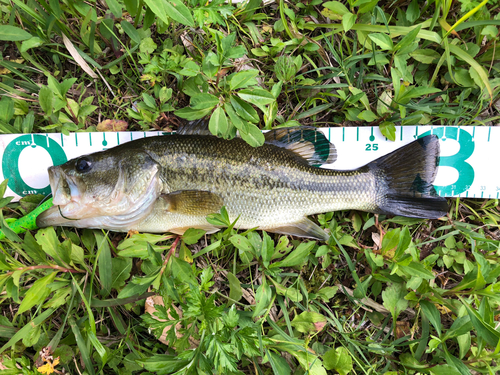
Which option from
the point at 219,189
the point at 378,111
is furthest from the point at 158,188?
the point at 378,111

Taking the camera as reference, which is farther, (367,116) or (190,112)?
(367,116)

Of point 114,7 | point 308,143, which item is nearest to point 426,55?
point 308,143

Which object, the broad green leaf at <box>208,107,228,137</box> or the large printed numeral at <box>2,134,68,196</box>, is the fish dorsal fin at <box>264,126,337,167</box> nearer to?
the broad green leaf at <box>208,107,228,137</box>

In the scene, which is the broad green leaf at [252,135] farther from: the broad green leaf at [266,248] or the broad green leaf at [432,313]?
the broad green leaf at [432,313]

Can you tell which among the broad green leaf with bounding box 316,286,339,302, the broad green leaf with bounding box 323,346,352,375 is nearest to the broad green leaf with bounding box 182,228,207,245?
the broad green leaf with bounding box 316,286,339,302

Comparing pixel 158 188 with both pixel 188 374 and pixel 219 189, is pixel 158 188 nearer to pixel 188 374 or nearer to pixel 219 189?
pixel 219 189

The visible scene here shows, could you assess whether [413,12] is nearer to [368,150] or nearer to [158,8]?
[368,150]
